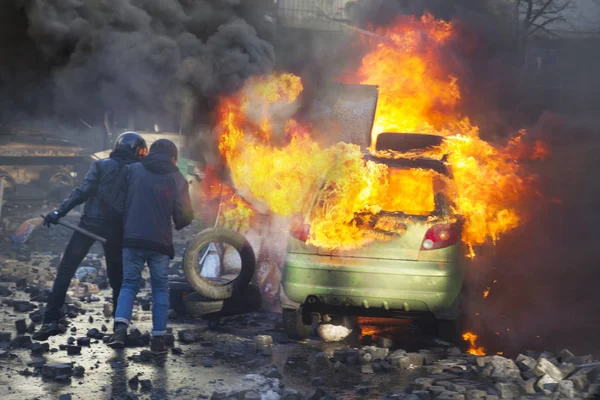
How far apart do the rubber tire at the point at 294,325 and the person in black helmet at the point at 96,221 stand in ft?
6.62

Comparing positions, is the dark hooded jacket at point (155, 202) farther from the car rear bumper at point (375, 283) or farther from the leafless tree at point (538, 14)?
the leafless tree at point (538, 14)

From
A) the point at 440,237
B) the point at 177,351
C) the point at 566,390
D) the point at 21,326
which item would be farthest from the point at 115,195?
the point at 566,390

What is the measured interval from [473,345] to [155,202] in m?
3.76

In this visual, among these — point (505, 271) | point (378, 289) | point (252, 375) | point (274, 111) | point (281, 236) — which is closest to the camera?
point (252, 375)

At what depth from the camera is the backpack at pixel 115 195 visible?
302 inches

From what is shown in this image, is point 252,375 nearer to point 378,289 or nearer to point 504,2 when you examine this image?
point 378,289

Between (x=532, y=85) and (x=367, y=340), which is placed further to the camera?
(x=532, y=85)

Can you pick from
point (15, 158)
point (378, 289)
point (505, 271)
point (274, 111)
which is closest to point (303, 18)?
point (15, 158)

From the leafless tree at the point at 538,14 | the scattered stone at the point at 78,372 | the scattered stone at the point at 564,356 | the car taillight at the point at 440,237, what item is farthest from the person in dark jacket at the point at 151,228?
the leafless tree at the point at 538,14

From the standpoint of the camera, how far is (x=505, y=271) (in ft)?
35.3

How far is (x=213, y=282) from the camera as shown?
29.0ft

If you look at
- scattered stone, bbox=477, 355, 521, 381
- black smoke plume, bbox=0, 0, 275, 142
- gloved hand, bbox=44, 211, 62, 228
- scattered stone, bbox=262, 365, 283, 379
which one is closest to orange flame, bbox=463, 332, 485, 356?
scattered stone, bbox=477, 355, 521, 381

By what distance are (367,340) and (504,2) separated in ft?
51.5

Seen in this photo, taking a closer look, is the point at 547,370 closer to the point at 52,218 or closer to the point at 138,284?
the point at 138,284
